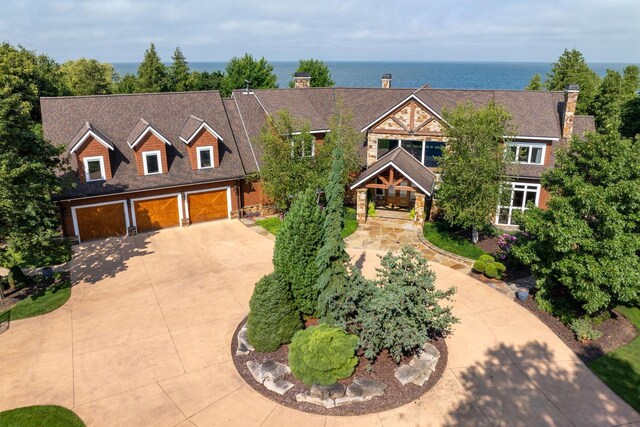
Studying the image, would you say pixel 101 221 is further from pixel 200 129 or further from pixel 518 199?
pixel 518 199

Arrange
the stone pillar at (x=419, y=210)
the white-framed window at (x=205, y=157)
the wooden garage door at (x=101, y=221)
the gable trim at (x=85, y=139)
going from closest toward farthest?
the gable trim at (x=85, y=139) < the wooden garage door at (x=101, y=221) < the stone pillar at (x=419, y=210) < the white-framed window at (x=205, y=157)

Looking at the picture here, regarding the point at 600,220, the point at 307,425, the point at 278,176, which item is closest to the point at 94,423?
the point at 307,425

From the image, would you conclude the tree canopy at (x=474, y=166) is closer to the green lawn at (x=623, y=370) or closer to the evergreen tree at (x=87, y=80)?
the green lawn at (x=623, y=370)

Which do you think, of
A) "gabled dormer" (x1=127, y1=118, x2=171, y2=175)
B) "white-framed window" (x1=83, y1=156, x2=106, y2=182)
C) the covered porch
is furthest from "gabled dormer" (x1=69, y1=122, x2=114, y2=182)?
the covered porch

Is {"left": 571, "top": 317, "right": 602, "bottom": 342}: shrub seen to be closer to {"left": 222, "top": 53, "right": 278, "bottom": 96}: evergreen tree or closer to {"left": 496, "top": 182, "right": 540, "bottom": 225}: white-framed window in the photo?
{"left": 496, "top": 182, "right": 540, "bottom": 225}: white-framed window

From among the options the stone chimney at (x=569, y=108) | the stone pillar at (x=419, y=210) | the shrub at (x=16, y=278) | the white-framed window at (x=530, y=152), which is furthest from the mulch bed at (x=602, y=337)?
the shrub at (x=16, y=278)
